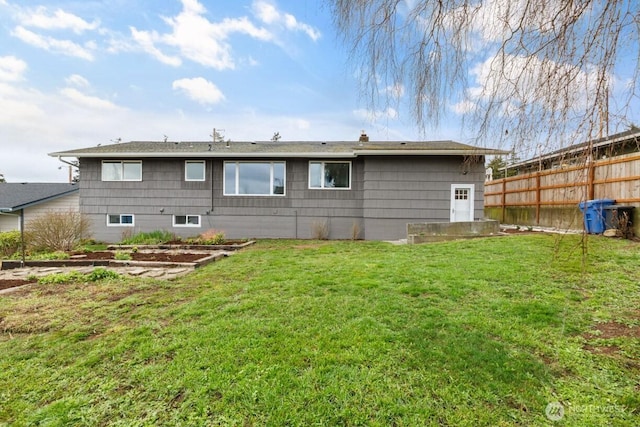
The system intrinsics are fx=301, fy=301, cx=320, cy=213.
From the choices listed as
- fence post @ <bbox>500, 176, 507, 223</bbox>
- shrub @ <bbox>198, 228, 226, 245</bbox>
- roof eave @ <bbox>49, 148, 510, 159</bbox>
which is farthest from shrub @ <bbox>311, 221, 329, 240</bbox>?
fence post @ <bbox>500, 176, 507, 223</bbox>

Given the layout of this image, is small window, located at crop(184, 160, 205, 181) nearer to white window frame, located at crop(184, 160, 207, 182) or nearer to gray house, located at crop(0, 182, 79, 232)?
white window frame, located at crop(184, 160, 207, 182)

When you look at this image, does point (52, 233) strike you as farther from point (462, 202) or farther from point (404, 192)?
point (462, 202)

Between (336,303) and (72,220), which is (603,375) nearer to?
(336,303)

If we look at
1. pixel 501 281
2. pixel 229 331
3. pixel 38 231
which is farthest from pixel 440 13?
pixel 38 231

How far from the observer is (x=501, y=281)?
4289mm

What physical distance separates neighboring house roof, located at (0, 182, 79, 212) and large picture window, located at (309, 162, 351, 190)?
12219mm

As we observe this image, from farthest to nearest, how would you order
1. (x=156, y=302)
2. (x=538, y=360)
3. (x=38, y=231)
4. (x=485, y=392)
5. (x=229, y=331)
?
(x=38, y=231), (x=156, y=302), (x=229, y=331), (x=538, y=360), (x=485, y=392)

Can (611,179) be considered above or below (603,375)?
above

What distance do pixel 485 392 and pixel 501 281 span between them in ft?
9.12

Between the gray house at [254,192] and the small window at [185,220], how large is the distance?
37 millimetres

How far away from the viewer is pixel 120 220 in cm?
1117

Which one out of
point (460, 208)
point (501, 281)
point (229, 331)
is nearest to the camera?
point (229, 331)

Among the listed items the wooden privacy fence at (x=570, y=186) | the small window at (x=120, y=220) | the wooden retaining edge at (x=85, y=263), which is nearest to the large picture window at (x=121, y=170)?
the small window at (x=120, y=220)

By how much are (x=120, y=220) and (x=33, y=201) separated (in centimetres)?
608
